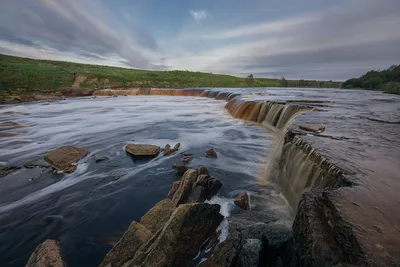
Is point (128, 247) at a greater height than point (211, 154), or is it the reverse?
point (128, 247)

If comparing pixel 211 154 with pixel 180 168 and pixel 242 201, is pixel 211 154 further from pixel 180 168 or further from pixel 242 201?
pixel 242 201

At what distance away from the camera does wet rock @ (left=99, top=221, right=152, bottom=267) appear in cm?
374

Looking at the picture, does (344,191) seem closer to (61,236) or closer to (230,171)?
(230,171)

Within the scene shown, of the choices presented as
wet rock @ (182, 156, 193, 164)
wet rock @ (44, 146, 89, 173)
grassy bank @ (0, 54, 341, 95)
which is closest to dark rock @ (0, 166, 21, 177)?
wet rock @ (44, 146, 89, 173)

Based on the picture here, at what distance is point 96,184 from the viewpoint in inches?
290

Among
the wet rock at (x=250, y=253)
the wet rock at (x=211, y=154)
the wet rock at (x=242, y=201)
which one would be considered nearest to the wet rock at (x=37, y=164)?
the wet rock at (x=211, y=154)

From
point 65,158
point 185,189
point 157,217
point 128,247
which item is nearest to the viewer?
point 128,247

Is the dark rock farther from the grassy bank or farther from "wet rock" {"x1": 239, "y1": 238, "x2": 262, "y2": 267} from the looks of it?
the grassy bank

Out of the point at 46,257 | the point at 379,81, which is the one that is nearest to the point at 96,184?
the point at 46,257

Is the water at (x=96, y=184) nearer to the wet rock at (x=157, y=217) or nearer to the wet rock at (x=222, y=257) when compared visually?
the wet rock at (x=157, y=217)

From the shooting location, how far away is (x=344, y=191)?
12.3 feet

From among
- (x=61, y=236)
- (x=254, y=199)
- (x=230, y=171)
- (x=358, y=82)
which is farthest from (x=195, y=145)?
(x=358, y=82)

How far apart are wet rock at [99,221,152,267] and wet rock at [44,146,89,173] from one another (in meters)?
5.37

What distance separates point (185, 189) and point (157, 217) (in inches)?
49.5
